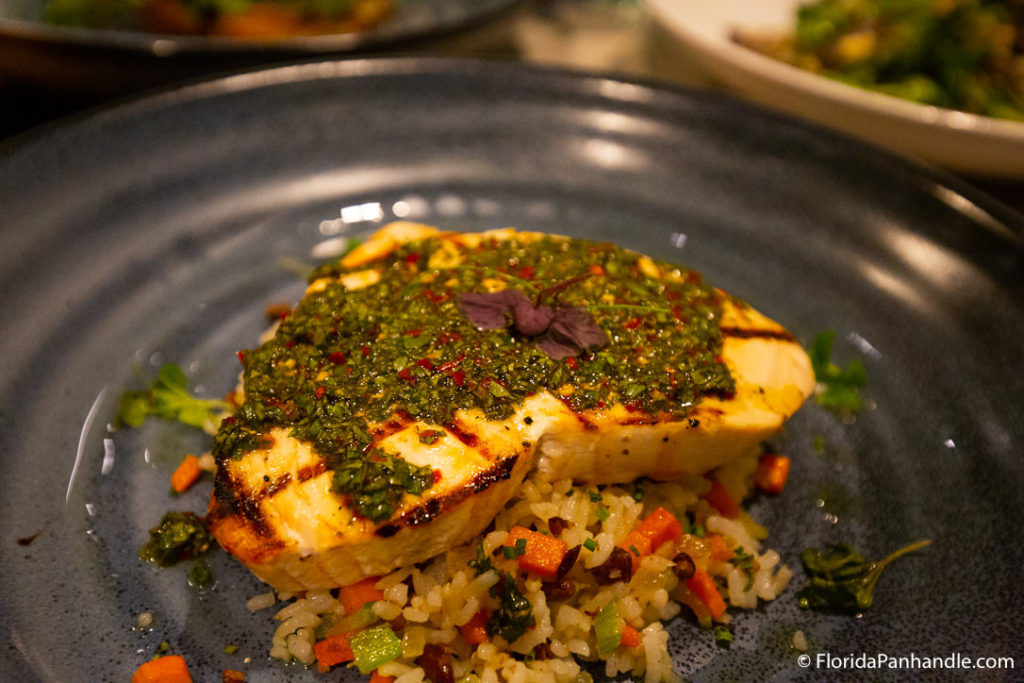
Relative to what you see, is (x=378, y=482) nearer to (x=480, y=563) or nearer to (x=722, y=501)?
(x=480, y=563)

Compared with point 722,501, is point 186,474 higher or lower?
higher

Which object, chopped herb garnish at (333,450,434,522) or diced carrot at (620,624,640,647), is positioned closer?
chopped herb garnish at (333,450,434,522)

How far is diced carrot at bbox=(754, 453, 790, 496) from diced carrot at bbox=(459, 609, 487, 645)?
135 centimetres

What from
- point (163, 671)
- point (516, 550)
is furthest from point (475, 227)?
point (163, 671)

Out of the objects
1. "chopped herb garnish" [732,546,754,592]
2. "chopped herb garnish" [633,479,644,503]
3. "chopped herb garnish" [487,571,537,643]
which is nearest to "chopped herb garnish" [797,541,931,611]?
"chopped herb garnish" [732,546,754,592]

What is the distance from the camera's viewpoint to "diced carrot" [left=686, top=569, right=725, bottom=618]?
2.71 meters

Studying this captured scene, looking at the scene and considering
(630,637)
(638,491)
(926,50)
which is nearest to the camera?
(630,637)

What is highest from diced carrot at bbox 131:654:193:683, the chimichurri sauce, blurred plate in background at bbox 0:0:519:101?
blurred plate in background at bbox 0:0:519:101

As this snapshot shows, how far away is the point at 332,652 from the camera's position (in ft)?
8.12

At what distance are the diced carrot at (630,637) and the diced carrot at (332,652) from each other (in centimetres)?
92

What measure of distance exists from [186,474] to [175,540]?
33 cm

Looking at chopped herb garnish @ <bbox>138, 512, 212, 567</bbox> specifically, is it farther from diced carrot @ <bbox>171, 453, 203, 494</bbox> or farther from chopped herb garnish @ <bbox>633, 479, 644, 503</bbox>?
chopped herb garnish @ <bbox>633, 479, 644, 503</bbox>

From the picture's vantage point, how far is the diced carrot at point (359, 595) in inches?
102

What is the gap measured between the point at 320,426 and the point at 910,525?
2301 millimetres
